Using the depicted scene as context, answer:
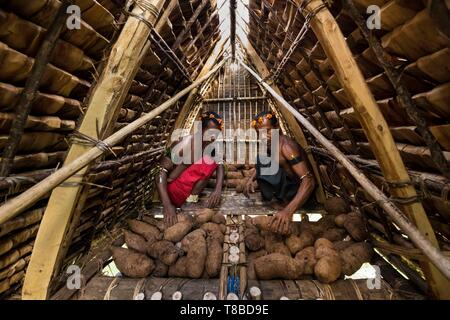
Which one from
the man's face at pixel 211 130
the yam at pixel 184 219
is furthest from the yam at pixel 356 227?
the man's face at pixel 211 130

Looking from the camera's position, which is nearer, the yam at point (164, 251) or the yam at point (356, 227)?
the yam at point (164, 251)

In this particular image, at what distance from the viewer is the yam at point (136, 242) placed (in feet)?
7.09

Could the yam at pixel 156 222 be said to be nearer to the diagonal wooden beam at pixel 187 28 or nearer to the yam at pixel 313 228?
the yam at pixel 313 228

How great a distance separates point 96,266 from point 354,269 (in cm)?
219

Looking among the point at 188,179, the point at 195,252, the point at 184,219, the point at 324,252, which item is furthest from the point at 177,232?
the point at 324,252

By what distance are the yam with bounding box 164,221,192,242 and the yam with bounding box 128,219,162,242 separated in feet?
0.40

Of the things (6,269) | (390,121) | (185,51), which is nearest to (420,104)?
(390,121)

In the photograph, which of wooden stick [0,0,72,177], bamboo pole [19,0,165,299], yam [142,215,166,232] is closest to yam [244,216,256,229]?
yam [142,215,166,232]

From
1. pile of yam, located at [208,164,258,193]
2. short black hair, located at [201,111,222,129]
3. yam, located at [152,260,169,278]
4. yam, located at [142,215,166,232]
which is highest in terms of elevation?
short black hair, located at [201,111,222,129]

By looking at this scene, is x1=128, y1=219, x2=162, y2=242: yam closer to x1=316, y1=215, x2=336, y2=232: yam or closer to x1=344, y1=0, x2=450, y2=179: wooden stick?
x1=316, y1=215, x2=336, y2=232: yam

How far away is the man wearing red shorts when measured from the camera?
3281 millimetres

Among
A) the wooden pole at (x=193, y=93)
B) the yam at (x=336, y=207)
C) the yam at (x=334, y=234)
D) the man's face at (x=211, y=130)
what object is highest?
the wooden pole at (x=193, y=93)

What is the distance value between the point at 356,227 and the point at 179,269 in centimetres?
175
